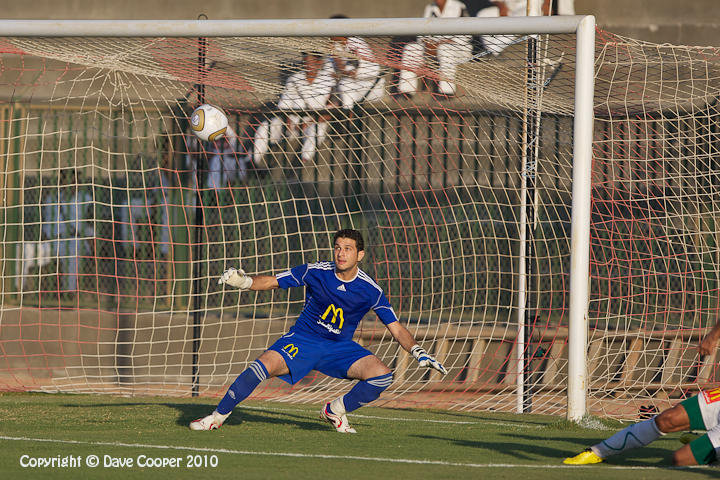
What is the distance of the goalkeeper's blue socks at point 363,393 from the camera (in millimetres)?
6062

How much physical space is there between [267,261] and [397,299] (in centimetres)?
162

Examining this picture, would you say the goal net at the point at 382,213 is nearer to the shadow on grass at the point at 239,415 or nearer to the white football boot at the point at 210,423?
the shadow on grass at the point at 239,415

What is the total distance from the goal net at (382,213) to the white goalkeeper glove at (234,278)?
2.48 meters

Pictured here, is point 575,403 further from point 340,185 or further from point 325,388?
point 340,185

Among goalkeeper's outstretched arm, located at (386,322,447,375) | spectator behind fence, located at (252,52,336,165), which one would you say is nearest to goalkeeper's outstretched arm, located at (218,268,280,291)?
goalkeeper's outstretched arm, located at (386,322,447,375)

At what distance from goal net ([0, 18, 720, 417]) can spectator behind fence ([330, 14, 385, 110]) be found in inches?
2.1

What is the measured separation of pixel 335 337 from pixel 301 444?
816mm

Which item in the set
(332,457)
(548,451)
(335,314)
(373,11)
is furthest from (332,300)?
(373,11)

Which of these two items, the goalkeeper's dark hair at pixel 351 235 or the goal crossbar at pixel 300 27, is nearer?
the goalkeeper's dark hair at pixel 351 235

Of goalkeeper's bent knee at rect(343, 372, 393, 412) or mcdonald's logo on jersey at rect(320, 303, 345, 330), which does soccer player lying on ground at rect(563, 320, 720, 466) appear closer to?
goalkeeper's bent knee at rect(343, 372, 393, 412)

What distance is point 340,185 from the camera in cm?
1173

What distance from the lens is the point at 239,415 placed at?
6.98 m

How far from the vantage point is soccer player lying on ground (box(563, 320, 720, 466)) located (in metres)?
4.71

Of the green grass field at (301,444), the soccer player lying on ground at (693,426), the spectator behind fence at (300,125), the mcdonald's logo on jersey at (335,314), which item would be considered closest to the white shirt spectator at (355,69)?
the spectator behind fence at (300,125)
